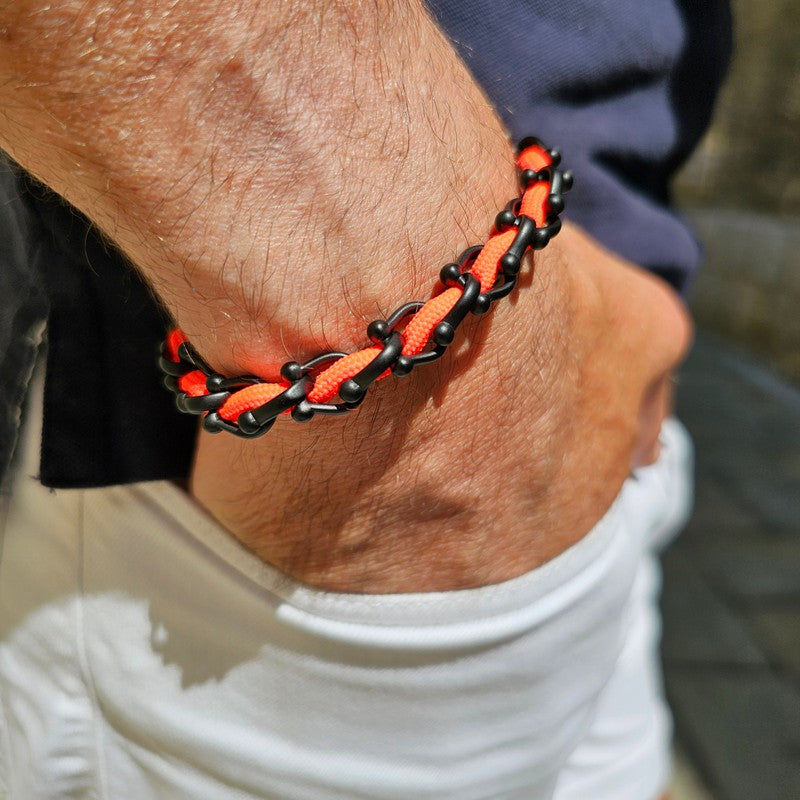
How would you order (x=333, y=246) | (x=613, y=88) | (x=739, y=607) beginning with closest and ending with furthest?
(x=333, y=246) < (x=613, y=88) < (x=739, y=607)

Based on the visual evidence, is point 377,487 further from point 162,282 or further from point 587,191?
point 587,191

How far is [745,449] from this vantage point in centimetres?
267

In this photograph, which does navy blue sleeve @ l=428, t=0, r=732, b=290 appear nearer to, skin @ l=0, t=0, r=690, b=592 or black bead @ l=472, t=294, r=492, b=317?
skin @ l=0, t=0, r=690, b=592

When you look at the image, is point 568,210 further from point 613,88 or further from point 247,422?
point 247,422

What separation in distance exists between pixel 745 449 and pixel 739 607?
2.88 ft

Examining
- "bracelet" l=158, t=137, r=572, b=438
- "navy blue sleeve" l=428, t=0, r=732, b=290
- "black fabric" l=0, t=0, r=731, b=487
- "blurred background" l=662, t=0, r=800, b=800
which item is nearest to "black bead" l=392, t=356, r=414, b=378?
"bracelet" l=158, t=137, r=572, b=438

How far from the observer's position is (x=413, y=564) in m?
0.53

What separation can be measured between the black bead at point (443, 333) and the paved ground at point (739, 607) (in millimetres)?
1528

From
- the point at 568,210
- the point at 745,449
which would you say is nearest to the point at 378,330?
the point at 568,210

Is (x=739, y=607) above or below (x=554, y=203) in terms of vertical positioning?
below

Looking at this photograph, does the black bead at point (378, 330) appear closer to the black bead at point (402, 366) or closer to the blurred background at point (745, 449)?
the black bead at point (402, 366)

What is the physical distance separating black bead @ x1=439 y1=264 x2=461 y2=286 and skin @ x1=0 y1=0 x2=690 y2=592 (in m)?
0.01

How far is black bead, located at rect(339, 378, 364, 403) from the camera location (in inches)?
16.8

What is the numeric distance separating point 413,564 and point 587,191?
477 mm
